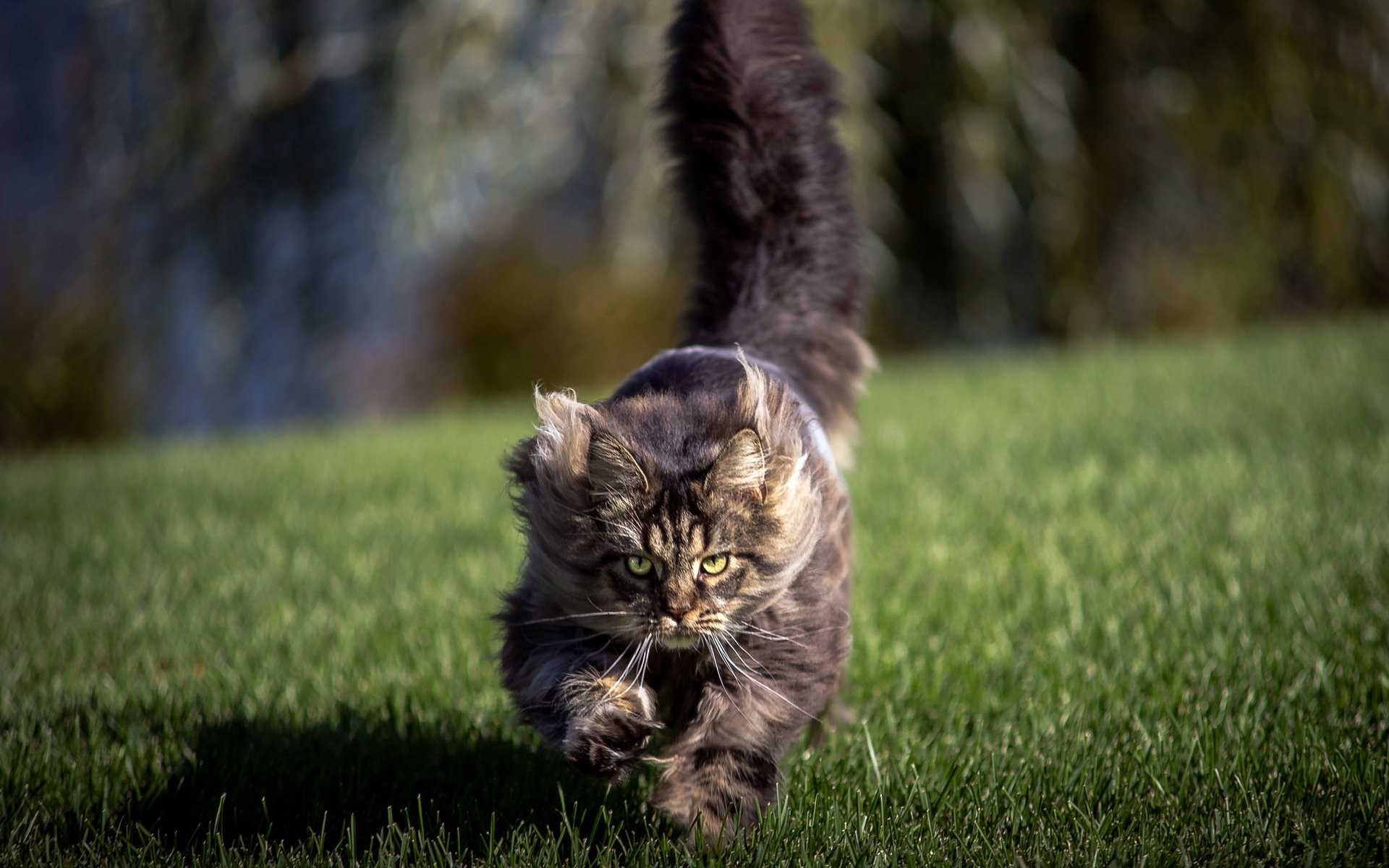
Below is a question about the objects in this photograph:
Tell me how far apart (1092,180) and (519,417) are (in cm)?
548

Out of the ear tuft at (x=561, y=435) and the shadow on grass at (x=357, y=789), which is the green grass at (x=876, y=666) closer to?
the shadow on grass at (x=357, y=789)

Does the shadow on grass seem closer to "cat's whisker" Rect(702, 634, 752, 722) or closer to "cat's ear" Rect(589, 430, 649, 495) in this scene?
"cat's whisker" Rect(702, 634, 752, 722)

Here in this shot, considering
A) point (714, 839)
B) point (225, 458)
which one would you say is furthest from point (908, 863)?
point (225, 458)

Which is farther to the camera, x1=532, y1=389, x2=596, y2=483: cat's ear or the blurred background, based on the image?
the blurred background

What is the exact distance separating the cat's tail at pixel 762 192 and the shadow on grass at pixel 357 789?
3.51ft

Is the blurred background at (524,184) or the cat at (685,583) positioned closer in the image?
the cat at (685,583)

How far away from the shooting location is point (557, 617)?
212 centimetres

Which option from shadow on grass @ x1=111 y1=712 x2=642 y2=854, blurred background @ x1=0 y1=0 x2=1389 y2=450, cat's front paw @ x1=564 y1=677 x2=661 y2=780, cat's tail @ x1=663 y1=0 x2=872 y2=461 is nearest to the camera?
cat's front paw @ x1=564 y1=677 x2=661 y2=780

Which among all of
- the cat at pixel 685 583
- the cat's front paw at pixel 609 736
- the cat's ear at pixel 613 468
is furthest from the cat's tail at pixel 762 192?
the cat's front paw at pixel 609 736

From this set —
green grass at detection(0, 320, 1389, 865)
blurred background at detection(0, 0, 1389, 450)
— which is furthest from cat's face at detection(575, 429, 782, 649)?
blurred background at detection(0, 0, 1389, 450)

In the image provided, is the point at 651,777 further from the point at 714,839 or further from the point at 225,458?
the point at 225,458

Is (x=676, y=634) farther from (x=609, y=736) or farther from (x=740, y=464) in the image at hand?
(x=740, y=464)

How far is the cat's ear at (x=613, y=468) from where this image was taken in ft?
6.63

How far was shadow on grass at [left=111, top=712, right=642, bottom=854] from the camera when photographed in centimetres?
218
